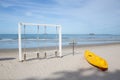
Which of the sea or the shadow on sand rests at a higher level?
the sea

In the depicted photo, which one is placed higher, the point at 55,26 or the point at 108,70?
the point at 55,26

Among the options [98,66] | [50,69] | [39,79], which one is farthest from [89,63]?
[39,79]

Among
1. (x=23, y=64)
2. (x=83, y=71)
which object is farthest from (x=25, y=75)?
(x=83, y=71)

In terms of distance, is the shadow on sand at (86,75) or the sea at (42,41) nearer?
the shadow on sand at (86,75)

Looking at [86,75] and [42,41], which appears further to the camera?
[42,41]

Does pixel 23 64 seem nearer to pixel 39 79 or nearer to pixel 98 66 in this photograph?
pixel 39 79

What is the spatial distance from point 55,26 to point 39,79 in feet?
17.2

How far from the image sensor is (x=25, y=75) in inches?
304

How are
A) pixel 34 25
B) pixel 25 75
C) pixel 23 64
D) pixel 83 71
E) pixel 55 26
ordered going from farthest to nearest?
pixel 55 26 → pixel 34 25 → pixel 23 64 → pixel 83 71 → pixel 25 75

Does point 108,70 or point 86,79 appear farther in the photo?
point 108,70

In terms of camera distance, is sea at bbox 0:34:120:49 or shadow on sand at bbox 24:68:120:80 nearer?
shadow on sand at bbox 24:68:120:80

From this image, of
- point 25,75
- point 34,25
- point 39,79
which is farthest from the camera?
point 34,25

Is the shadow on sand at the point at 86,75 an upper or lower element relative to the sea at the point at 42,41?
lower

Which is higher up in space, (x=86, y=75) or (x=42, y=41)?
(x=42, y=41)
